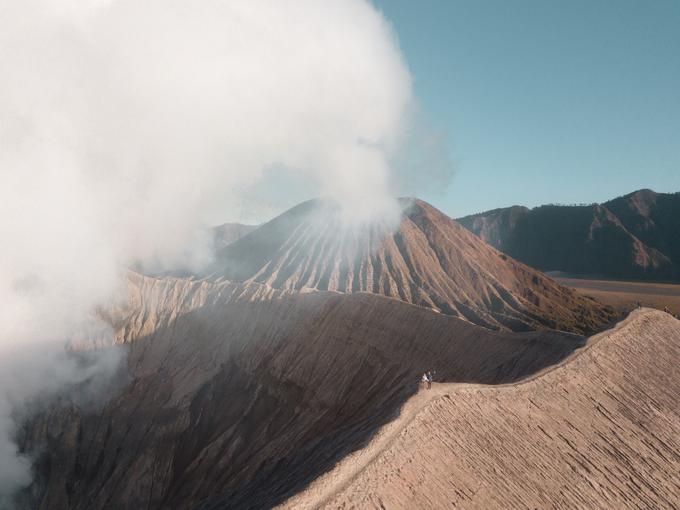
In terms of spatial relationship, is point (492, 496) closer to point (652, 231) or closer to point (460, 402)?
point (460, 402)

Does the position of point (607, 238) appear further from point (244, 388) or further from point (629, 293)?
point (244, 388)

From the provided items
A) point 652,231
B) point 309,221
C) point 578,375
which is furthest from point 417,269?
point 652,231

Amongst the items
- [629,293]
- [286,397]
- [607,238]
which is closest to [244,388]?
[286,397]

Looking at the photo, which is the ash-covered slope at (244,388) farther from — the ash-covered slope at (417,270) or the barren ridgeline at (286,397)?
the ash-covered slope at (417,270)

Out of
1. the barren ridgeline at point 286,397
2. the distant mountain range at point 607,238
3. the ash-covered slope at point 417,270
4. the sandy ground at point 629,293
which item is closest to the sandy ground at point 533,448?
the barren ridgeline at point 286,397

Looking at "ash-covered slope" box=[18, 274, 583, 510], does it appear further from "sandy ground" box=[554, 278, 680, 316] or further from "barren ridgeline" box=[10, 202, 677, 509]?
"sandy ground" box=[554, 278, 680, 316]

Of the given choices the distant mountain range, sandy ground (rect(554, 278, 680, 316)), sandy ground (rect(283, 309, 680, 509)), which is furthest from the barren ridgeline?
the distant mountain range
